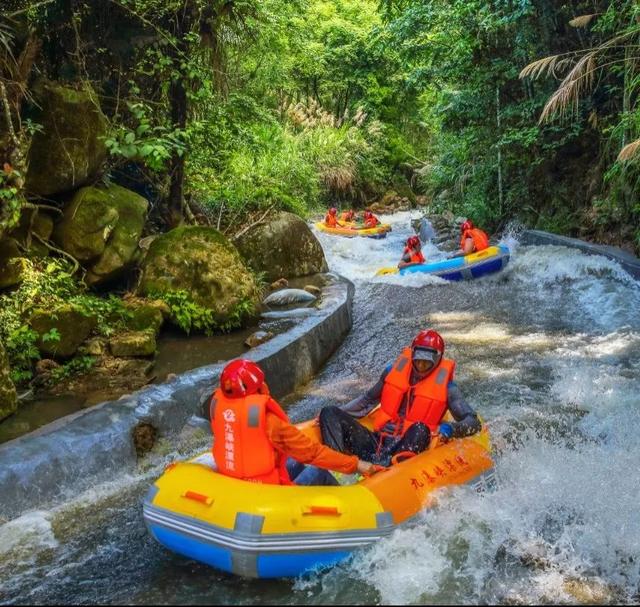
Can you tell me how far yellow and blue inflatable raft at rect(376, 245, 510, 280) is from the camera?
11750 mm

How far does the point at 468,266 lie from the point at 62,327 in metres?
7.38

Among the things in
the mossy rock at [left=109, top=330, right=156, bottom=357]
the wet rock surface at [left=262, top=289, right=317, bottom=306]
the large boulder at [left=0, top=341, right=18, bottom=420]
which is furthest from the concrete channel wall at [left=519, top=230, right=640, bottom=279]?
the large boulder at [left=0, top=341, right=18, bottom=420]

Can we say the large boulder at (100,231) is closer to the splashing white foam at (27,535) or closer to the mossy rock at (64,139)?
the mossy rock at (64,139)

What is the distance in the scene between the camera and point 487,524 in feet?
14.0

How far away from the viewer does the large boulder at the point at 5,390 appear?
5484 millimetres

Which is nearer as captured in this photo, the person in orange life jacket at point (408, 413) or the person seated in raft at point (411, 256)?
the person in orange life jacket at point (408, 413)

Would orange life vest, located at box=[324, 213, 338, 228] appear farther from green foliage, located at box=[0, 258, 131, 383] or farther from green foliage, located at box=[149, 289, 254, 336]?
green foliage, located at box=[0, 258, 131, 383]

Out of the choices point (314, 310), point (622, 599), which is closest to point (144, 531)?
point (622, 599)

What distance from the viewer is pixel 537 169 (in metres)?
14.5

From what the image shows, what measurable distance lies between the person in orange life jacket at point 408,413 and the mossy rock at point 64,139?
397 centimetres

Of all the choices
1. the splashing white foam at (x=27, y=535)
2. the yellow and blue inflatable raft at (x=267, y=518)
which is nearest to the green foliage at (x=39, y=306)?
the splashing white foam at (x=27, y=535)

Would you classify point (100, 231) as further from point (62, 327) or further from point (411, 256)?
point (411, 256)

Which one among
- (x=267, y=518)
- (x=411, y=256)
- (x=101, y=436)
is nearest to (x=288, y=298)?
(x=411, y=256)

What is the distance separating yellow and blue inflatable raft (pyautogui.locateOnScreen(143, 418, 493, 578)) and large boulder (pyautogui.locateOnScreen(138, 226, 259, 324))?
13.3 feet
